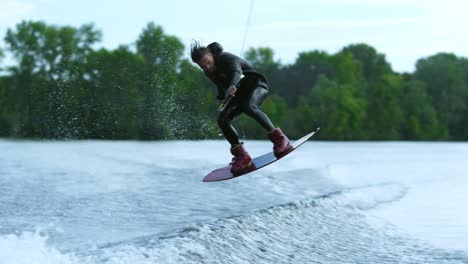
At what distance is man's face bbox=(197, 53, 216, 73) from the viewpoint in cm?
802

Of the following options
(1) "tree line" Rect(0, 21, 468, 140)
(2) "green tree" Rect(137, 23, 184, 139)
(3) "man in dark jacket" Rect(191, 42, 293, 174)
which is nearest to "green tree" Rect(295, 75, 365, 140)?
(1) "tree line" Rect(0, 21, 468, 140)

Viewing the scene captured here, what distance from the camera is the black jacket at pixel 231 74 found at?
26.2 ft

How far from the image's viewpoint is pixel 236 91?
841cm

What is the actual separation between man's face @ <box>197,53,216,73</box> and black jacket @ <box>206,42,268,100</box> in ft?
0.17

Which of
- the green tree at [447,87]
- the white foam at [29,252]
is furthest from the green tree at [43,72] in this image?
the green tree at [447,87]

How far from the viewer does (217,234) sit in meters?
11.0

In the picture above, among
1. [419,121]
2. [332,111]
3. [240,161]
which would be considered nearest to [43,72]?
[332,111]

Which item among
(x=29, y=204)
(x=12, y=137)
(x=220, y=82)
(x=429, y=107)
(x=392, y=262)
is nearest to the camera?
(x=220, y=82)

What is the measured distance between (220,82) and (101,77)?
41.7 meters

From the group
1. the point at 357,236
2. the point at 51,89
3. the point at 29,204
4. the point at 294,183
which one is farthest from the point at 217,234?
the point at 51,89

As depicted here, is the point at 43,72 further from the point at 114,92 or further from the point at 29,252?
the point at 29,252

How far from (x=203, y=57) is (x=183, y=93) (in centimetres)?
3789

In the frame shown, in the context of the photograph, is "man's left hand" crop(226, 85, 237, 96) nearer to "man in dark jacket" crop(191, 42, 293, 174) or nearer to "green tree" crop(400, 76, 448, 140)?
"man in dark jacket" crop(191, 42, 293, 174)

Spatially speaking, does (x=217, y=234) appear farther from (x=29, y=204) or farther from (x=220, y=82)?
(x=29, y=204)
